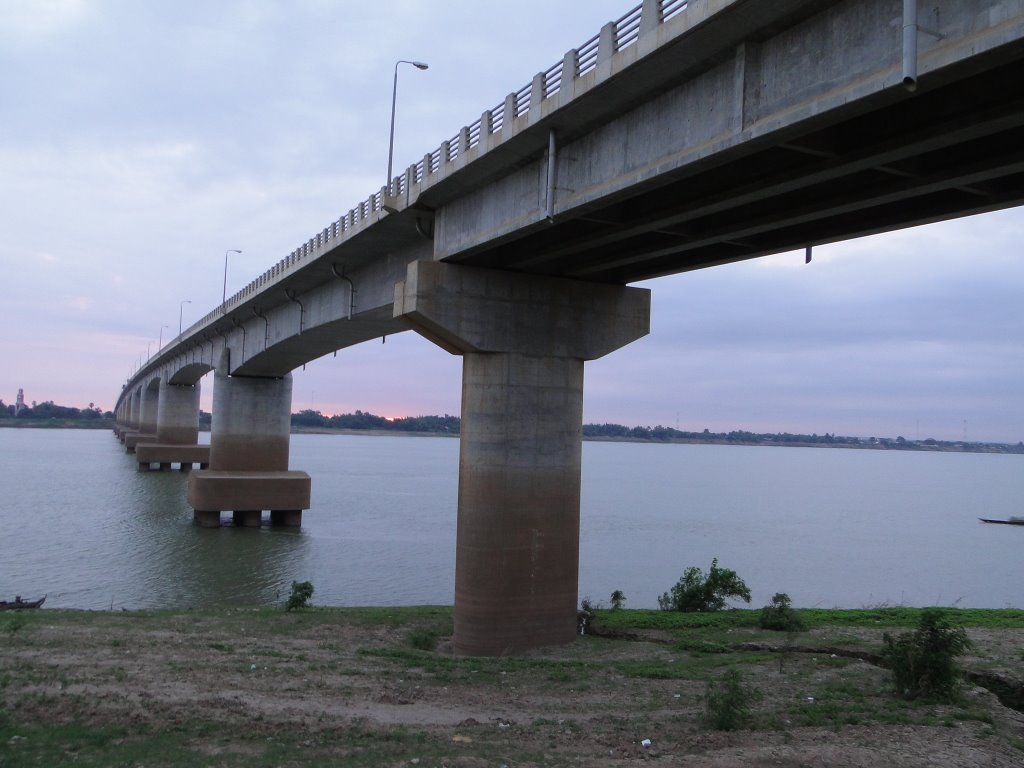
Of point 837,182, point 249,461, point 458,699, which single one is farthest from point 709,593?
point 249,461

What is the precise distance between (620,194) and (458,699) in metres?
7.51

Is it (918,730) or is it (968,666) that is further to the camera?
(968,666)

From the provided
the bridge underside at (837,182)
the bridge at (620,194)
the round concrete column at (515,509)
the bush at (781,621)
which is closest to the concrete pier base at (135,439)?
the bridge at (620,194)

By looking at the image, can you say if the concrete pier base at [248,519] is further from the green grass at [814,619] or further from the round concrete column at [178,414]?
the round concrete column at [178,414]

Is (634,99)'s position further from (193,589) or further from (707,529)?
(707,529)

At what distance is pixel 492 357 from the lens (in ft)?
60.6

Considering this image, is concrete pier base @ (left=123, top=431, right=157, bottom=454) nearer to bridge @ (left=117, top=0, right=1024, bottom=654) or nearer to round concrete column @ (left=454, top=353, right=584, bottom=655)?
bridge @ (left=117, top=0, right=1024, bottom=654)

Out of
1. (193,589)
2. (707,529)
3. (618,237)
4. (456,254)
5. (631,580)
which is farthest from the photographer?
(707,529)

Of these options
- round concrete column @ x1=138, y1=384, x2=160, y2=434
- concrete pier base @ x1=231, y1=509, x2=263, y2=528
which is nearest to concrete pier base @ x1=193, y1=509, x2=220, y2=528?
concrete pier base @ x1=231, y1=509, x2=263, y2=528

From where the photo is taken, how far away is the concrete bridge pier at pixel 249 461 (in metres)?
42.2

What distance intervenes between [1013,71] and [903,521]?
61.9 meters

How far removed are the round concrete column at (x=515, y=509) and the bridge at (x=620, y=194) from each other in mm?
46

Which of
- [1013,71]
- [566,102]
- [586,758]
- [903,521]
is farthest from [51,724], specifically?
[903,521]

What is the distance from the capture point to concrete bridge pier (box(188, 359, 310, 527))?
4216 cm
